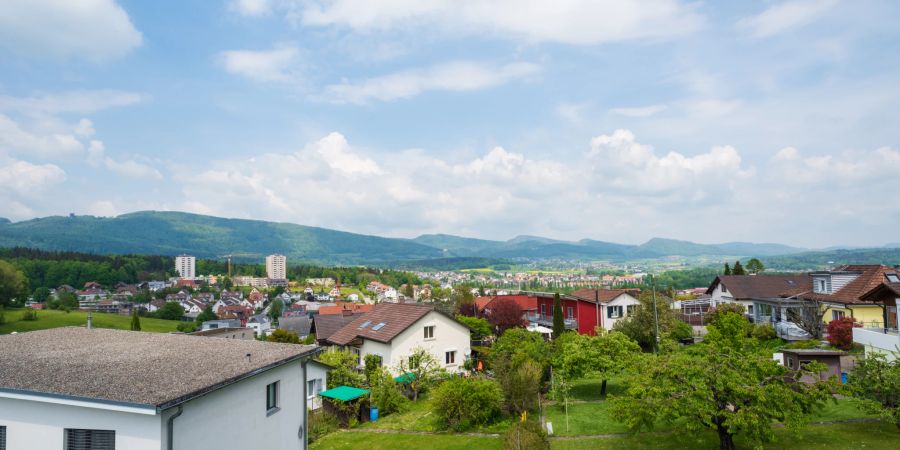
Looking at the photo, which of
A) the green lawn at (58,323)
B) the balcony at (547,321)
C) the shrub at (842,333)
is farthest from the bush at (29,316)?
the shrub at (842,333)

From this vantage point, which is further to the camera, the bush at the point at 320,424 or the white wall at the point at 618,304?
the white wall at the point at 618,304

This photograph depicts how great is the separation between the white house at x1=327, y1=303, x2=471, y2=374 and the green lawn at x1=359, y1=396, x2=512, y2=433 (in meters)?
5.88

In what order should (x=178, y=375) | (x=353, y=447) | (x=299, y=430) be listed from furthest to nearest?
(x=353, y=447) → (x=299, y=430) → (x=178, y=375)

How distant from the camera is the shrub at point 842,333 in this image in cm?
2881

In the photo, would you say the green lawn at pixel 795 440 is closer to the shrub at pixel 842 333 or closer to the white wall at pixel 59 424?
the white wall at pixel 59 424

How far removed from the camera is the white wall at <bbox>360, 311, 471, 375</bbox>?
31.5 m

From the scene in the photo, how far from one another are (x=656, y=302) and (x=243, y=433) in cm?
2906

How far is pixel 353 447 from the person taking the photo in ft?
64.2

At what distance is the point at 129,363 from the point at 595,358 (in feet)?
61.4

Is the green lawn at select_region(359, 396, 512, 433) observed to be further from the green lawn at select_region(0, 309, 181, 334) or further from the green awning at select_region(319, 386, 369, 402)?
the green lawn at select_region(0, 309, 181, 334)

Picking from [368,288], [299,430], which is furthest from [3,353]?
[368,288]

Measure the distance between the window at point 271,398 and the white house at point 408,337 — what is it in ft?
58.1

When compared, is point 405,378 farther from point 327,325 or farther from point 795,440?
point 795,440

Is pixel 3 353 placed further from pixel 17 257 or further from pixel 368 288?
pixel 17 257
